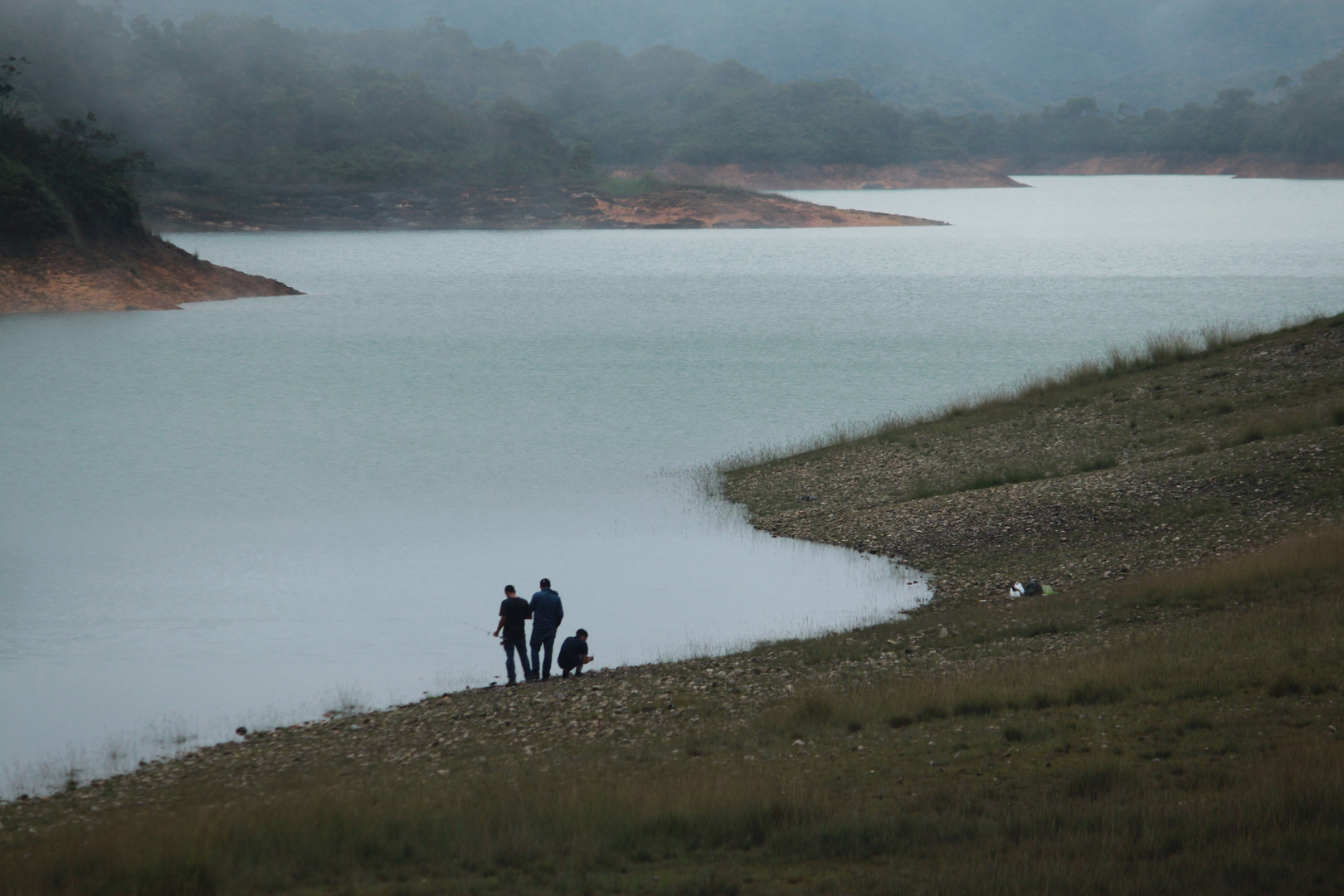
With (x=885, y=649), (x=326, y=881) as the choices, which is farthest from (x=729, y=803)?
(x=885, y=649)

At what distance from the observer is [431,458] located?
26250 millimetres

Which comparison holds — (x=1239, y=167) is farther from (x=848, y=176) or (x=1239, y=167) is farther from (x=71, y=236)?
(x=71, y=236)

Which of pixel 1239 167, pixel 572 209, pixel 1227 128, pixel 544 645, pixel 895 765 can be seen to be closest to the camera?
pixel 895 765

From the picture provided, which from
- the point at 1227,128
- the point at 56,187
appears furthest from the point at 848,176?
the point at 56,187

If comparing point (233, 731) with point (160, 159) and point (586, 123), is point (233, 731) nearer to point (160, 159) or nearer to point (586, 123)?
point (160, 159)

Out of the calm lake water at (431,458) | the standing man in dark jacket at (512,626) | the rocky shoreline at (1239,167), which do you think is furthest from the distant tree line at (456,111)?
the standing man in dark jacket at (512,626)

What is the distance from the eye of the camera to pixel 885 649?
12203mm

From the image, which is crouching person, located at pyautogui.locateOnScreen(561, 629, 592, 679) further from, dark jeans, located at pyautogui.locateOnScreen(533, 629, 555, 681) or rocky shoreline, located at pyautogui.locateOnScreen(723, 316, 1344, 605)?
rocky shoreline, located at pyautogui.locateOnScreen(723, 316, 1344, 605)

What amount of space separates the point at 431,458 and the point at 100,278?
33.7 m

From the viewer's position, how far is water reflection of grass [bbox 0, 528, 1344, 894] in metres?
5.97

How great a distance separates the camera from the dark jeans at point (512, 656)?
12.7 metres

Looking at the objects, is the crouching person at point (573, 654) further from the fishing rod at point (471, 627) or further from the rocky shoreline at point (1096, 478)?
the rocky shoreline at point (1096, 478)

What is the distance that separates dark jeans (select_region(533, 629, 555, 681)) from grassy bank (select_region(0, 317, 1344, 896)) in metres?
0.43

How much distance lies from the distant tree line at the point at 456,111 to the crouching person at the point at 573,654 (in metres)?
84.8
